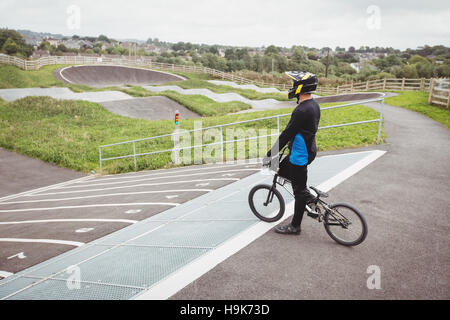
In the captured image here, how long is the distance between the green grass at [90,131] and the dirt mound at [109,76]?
16.5m

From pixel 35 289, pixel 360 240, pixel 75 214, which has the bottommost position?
pixel 75 214

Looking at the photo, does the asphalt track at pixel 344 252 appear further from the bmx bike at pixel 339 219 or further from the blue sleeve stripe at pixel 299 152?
the blue sleeve stripe at pixel 299 152

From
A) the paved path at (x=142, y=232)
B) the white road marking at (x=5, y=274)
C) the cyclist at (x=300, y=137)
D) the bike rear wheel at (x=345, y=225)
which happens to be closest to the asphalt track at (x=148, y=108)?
the paved path at (x=142, y=232)

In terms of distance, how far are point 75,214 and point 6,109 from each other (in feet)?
74.5

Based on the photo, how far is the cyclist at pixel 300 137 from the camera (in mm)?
4234

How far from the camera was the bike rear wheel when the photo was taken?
14.2ft

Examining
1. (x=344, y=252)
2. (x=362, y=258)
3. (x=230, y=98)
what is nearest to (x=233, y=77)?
(x=230, y=98)

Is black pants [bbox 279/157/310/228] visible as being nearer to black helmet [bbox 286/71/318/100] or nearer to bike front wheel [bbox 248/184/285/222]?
bike front wheel [bbox 248/184/285/222]

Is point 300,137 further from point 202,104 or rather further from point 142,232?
point 202,104

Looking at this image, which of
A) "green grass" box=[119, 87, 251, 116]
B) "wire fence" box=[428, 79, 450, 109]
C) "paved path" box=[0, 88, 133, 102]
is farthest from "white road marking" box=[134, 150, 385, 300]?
"paved path" box=[0, 88, 133, 102]

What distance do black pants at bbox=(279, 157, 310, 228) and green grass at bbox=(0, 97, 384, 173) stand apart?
6.59m
